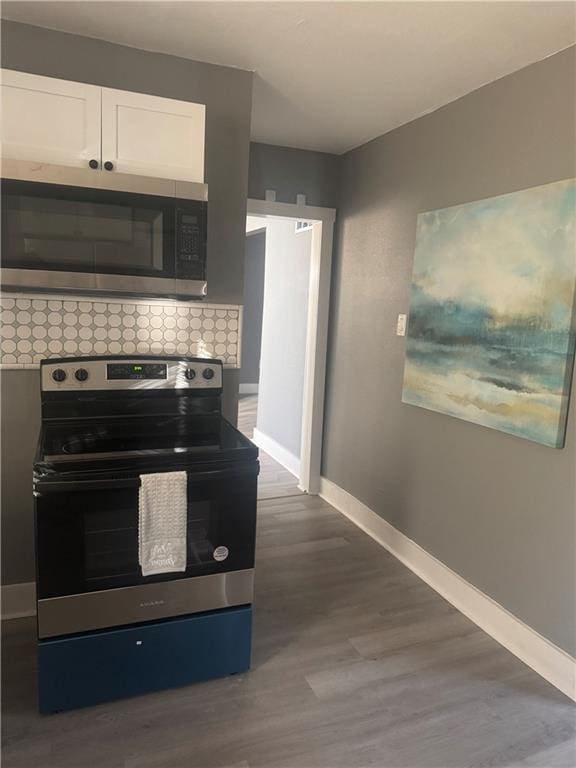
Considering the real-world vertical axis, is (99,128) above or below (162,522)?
above

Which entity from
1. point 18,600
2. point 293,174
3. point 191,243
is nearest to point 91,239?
point 191,243

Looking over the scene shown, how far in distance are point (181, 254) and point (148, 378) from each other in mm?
525

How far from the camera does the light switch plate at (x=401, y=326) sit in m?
2.93

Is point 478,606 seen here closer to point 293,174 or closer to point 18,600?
point 18,600

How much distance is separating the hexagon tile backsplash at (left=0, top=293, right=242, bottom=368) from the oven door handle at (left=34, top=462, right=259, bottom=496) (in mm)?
748

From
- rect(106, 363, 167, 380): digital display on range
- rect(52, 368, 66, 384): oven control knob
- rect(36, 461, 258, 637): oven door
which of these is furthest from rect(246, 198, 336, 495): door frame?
rect(36, 461, 258, 637): oven door

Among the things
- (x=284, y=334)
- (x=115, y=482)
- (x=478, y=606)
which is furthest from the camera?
(x=284, y=334)

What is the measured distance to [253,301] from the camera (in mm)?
7727

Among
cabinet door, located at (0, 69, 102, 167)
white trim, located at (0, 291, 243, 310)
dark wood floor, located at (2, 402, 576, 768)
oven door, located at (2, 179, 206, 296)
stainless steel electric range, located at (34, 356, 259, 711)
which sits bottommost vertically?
dark wood floor, located at (2, 402, 576, 768)

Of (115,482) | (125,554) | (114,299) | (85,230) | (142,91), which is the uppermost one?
(142,91)

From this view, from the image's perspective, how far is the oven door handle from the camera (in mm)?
1610

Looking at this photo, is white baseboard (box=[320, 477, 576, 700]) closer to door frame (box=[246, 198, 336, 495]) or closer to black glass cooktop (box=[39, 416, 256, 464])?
door frame (box=[246, 198, 336, 495])

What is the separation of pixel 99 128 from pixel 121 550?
1471 mm

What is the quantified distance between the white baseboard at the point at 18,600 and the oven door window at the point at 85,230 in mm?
1392
